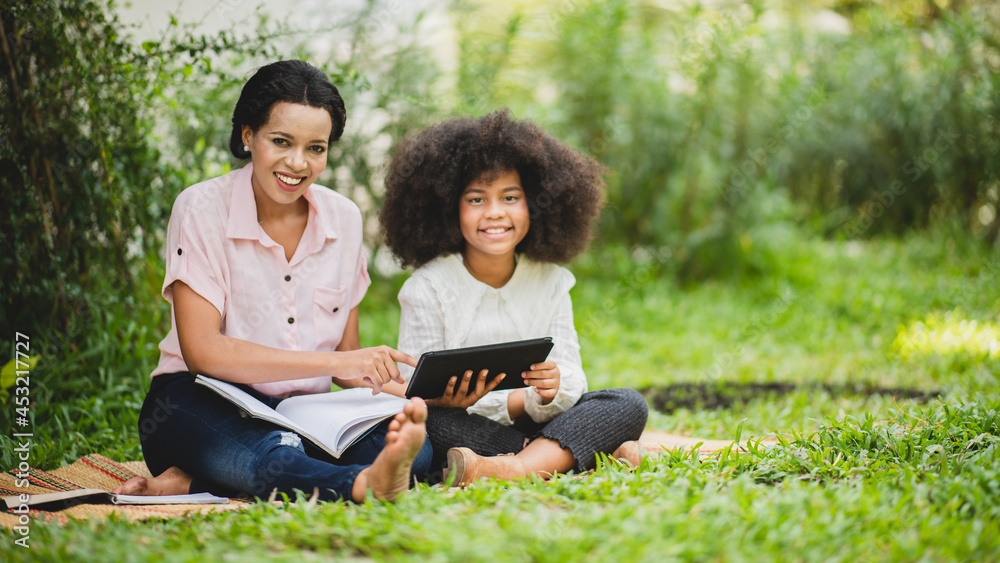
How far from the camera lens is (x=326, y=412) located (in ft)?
8.36

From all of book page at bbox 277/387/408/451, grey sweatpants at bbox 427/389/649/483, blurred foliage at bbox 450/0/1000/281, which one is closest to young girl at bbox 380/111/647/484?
grey sweatpants at bbox 427/389/649/483

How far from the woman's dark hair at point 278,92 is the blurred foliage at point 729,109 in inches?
151

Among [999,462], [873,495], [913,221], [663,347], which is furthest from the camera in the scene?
[913,221]

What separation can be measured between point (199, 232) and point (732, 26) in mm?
5196

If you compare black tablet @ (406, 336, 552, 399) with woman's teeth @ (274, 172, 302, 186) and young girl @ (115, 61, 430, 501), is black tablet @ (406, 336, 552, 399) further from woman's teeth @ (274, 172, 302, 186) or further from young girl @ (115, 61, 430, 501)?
woman's teeth @ (274, 172, 302, 186)

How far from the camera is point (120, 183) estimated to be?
3.70 m

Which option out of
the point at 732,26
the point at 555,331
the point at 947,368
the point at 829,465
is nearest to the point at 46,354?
the point at 555,331

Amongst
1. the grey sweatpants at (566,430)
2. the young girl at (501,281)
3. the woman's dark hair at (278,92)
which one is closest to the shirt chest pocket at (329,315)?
the young girl at (501,281)

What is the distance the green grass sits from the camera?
73.5 inches

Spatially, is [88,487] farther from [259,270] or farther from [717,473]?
[717,473]

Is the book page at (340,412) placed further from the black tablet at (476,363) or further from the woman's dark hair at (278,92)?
the woman's dark hair at (278,92)

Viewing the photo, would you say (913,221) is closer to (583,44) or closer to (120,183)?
(583,44)

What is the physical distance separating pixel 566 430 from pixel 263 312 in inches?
43.4

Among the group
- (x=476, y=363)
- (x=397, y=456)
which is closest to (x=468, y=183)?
(x=476, y=363)
